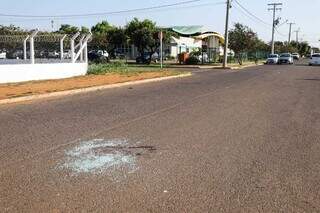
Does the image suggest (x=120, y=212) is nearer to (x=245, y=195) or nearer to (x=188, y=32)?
(x=245, y=195)

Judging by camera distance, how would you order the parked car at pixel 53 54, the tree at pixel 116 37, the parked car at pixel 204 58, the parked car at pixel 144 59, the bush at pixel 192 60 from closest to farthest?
the parked car at pixel 53 54 → the bush at pixel 192 60 → the parked car at pixel 144 59 → the parked car at pixel 204 58 → the tree at pixel 116 37

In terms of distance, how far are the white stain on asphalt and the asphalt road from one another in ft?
0.05

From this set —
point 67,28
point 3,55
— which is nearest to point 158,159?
point 3,55

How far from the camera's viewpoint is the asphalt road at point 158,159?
18.4 ft

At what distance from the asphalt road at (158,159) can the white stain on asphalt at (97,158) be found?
1cm

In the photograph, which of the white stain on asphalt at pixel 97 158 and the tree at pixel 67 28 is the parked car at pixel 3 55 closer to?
the white stain on asphalt at pixel 97 158

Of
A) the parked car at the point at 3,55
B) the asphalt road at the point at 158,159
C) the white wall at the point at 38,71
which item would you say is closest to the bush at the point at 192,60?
the parked car at the point at 3,55

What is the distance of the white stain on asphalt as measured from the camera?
704 cm

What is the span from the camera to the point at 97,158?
302 inches

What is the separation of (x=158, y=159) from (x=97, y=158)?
90 centimetres

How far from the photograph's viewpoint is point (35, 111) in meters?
13.2

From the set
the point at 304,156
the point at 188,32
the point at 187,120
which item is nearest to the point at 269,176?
the point at 304,156

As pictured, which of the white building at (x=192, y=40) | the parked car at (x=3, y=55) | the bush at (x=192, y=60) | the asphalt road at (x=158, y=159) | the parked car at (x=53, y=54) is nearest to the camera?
the asphalt road at (x=158, y=159)

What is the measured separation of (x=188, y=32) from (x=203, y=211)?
267 feet
